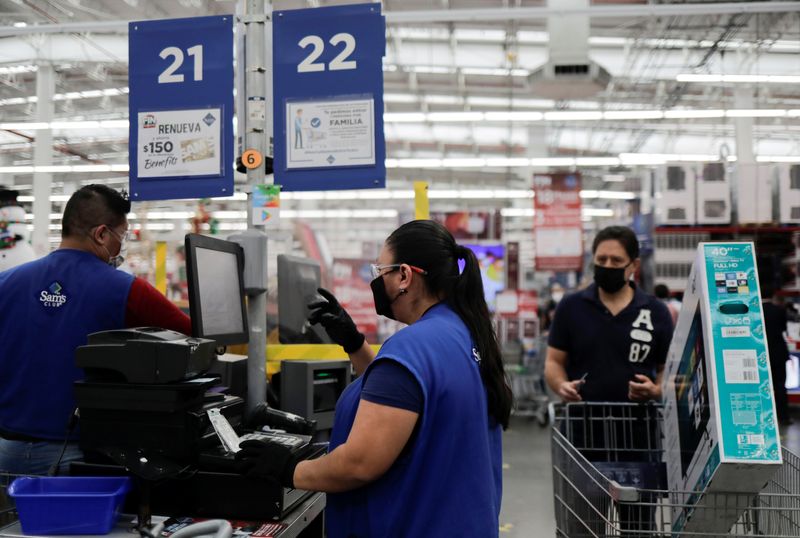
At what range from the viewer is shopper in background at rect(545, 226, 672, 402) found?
109 inches

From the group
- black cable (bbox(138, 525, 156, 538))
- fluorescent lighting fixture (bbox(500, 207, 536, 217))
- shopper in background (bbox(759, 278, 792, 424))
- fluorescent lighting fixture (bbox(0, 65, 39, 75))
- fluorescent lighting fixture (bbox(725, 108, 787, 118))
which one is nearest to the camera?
black cable (bbox(138, 525, 156, 538))

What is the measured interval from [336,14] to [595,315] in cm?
161

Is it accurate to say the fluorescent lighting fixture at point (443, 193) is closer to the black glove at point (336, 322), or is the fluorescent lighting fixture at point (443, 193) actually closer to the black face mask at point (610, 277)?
the black face mask at point (610, 277)

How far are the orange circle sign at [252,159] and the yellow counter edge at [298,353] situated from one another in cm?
76

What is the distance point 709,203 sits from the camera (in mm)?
8766

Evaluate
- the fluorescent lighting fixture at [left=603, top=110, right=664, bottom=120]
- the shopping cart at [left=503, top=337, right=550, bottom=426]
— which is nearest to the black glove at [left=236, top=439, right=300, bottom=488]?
the shopping cart at [left=503, top=337, right=550, bottom=426]

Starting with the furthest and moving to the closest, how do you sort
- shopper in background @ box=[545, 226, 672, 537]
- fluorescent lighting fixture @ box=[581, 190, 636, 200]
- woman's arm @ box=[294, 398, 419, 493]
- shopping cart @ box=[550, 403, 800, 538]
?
fluorescent lighting fixture @ box=[581, 190, 636, 200] < shopper in background @ box=[545, 226, 672, 537] < shopping cart @ box=[550, 403, 800, 538] < woman's arm @ box=[294, 398, 419, 493]

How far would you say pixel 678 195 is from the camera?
343 inches

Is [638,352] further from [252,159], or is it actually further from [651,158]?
[651,158]

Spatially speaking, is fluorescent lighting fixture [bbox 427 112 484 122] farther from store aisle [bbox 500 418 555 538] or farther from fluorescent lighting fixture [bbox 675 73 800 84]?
store aisle [bbox 500 418 555 538]

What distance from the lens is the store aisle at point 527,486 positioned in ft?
15.0

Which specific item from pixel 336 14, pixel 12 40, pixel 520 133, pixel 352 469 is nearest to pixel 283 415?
pixel 352 469

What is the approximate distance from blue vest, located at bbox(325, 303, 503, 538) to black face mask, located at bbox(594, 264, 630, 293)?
145 cm

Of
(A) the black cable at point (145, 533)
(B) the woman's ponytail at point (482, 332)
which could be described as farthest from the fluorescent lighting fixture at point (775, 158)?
(A) the black cable at point (145, 533)
